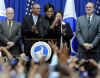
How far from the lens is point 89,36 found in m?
7.68

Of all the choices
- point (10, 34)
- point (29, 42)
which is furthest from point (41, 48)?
point (10, 34)

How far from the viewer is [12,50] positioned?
7832mm

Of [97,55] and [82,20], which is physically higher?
[82,20]

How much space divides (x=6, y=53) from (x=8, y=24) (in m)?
0.81

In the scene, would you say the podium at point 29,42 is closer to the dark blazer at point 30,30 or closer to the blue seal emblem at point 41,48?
the dark blazer at point 30,30

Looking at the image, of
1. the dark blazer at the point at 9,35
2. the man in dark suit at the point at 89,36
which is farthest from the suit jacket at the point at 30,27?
the man in dark suit at the point at 89,36

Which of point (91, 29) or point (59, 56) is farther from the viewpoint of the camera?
point (91, 29)

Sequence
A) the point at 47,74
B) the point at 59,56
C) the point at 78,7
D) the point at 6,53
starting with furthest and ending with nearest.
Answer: the point at 78,7, the point at 6,53, the point at 59,56, the point at 47,74

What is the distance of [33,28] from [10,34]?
569 mm

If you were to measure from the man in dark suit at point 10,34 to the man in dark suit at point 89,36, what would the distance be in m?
Result: 1.45

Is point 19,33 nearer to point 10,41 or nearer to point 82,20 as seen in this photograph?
point 10,41

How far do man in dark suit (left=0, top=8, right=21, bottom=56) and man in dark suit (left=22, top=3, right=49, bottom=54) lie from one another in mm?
168

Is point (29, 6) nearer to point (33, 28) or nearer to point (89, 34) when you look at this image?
point (33, 28)

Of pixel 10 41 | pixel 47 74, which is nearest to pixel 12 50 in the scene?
pixel 10 41
